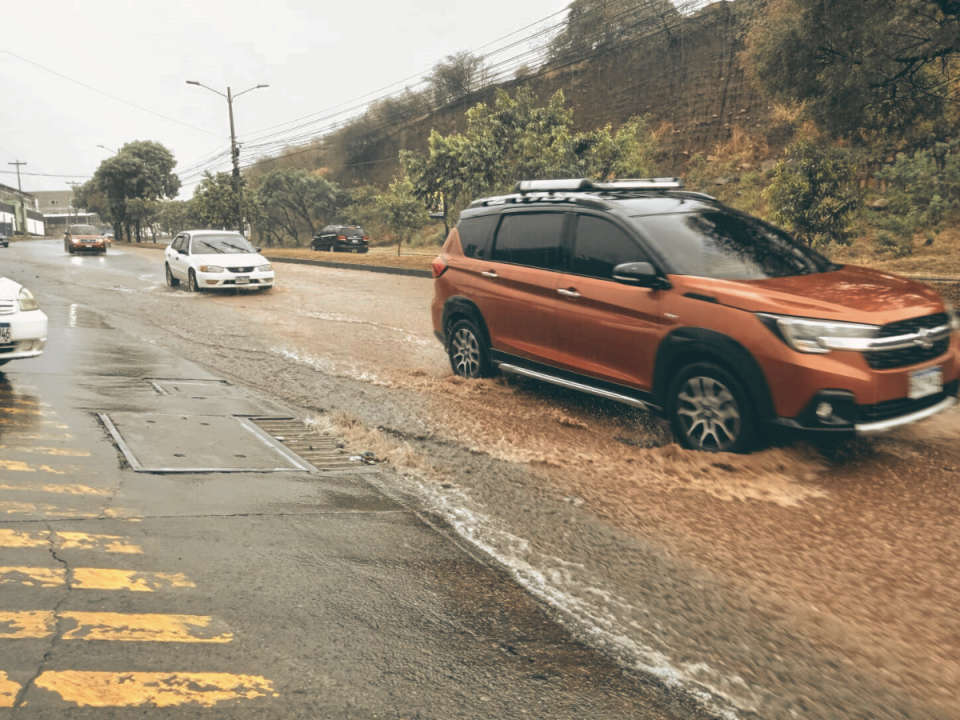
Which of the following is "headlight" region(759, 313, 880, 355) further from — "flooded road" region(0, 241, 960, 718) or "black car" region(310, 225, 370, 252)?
"black car" region(310, 225, 370, 252)

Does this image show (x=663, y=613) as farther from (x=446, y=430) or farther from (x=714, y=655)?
(x=446, y=430)

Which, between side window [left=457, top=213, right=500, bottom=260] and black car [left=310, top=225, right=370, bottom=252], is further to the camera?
black car [left=310, top=225, right=370, bottom=252]

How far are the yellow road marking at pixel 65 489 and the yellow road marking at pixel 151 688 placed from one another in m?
2.14

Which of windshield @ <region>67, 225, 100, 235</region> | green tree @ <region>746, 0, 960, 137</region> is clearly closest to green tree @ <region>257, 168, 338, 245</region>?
windshield @ <region>67, 225, 100, 235</region>

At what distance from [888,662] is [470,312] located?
500 centimetres

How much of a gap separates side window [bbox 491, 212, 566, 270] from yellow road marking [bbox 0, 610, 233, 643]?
4255 millimetres

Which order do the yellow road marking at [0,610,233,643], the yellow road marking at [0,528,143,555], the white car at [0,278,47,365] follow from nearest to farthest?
the yellow road marking at [0,610,233,643] < the yellow road marking at [0,528,143,555] < the white car at [0,278,47,365]

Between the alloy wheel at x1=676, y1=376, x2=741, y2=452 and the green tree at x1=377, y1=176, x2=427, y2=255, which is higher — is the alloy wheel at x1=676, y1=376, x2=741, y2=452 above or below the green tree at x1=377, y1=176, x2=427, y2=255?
below

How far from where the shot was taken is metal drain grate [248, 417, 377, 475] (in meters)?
5.58

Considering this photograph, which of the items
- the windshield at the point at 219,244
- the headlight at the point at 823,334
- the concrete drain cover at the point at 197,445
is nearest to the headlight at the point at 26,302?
the concrete drain cover at the point at 197,445

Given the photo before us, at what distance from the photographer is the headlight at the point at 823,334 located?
15.4ft

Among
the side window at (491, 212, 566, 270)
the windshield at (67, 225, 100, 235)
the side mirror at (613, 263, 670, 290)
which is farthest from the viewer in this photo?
the windshield at (67, 225, 100, 235)

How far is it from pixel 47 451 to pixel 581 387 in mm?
3923

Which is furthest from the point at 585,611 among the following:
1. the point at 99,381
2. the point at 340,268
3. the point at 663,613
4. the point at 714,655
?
the point at 340,268
